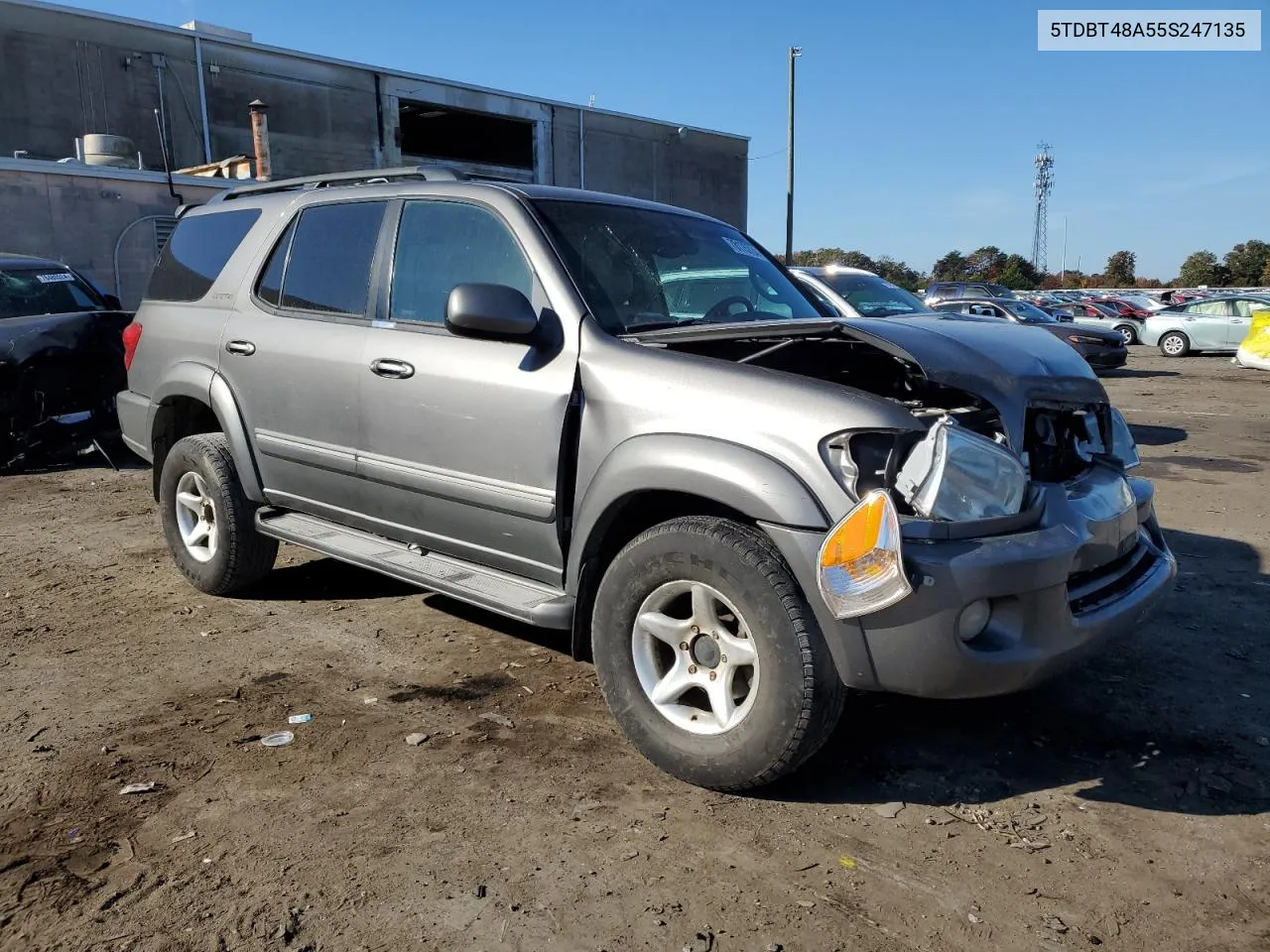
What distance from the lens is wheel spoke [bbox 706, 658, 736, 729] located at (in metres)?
2.94

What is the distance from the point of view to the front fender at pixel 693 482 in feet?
8.96

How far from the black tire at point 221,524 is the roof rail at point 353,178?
1287 millimetres

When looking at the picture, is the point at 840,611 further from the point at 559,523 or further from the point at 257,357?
the point at 257,357

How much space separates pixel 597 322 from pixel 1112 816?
87.5 inches

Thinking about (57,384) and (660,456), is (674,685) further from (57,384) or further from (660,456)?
Answer: (57,384)

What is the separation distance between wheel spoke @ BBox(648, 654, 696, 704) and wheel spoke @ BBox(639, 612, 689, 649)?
6 cm

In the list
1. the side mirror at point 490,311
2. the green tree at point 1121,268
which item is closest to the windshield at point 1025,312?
the side mirror at point 490,311

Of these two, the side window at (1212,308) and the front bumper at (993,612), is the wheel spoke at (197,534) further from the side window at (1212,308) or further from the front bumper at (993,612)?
the side window at (1212,308)

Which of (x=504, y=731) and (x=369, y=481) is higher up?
(x=369, y=481)

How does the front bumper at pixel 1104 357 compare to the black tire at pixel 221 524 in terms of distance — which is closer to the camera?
the black tire at pixel 221 524

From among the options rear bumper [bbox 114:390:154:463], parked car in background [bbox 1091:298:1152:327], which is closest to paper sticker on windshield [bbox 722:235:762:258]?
rear bumper [bbox 114:390:154:463]

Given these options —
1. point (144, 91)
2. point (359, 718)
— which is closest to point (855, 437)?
point (359, 718)

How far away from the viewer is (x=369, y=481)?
4055mm

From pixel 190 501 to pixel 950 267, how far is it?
243ft
